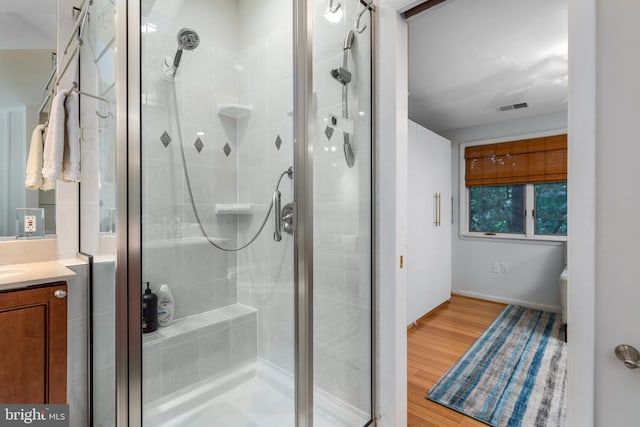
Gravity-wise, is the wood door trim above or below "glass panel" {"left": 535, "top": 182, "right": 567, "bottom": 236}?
above

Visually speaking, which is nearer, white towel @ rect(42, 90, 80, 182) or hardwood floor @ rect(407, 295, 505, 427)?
white towel @ rect(42, 90, 80, 182)

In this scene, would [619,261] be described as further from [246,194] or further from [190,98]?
[190,98]

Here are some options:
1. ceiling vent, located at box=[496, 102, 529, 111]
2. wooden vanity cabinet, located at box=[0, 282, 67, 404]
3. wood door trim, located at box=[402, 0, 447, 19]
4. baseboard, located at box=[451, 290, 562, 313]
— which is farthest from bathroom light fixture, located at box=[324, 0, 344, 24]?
baseboard, located at box=[451, 290, 562, 313]

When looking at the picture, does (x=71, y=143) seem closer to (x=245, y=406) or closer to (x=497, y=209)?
(x=245, y=406)

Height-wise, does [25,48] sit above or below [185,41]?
below

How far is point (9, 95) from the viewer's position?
5.03 ft

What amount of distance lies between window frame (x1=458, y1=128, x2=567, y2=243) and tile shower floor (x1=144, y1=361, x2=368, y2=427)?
359 centimetres

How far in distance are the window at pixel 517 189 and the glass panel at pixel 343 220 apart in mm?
3497

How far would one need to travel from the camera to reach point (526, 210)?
4055 millimetres

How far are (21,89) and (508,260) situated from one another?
5.10 metres

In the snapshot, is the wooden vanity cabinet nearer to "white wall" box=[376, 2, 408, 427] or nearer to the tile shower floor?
the tile shower floor

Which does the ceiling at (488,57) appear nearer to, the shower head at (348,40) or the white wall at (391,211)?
the white wall at (391,211)

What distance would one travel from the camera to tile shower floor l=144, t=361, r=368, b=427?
144 centimetres

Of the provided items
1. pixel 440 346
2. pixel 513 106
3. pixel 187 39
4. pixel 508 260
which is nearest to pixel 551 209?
pixel 508 260
